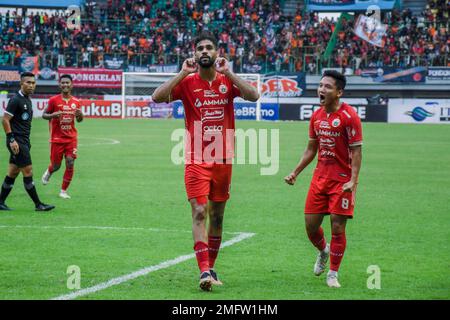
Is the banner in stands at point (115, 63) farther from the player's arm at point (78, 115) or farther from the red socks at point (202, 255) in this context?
the red socks at point (202, 255)

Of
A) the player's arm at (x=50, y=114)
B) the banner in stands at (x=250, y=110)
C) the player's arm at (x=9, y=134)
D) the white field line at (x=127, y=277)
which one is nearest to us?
the white field line at (x=127, y=277)

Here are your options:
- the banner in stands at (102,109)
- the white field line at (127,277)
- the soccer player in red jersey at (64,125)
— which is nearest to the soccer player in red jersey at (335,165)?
the white field line at (127,277)

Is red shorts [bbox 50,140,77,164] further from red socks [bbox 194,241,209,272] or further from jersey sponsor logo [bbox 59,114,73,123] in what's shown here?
red socks [bbox 194,241,209,272]

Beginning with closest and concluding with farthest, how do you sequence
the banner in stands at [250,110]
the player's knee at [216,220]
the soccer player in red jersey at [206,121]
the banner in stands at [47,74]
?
the soccer player in red jersey at [206,121] < the player's knee at [216,220] < the banner in stands at [250,110] < the banner in stands at [47,74]

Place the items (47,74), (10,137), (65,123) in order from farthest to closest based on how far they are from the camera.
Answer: (47,74) < (65,123) < (10,137)

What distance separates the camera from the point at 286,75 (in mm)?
52500

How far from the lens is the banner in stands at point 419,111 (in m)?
47.8

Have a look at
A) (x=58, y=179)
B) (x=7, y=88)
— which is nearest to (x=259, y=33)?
(x=7, y=88)

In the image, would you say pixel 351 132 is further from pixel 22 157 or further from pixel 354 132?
pixel 22 157


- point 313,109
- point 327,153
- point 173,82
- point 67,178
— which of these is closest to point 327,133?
point 327,153

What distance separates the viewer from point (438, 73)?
167ft

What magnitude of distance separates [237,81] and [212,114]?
0.44m

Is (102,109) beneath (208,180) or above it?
beneath
